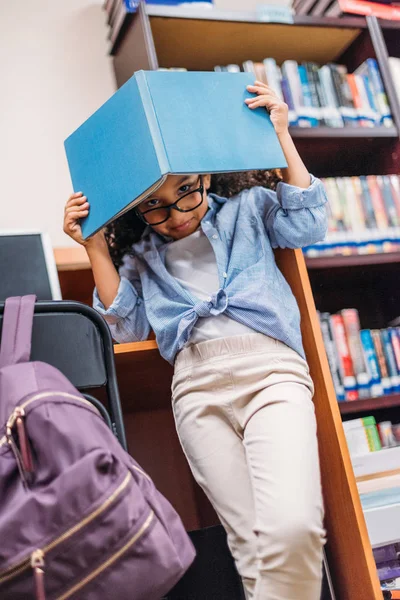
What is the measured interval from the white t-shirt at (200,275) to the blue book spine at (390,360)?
62 cm

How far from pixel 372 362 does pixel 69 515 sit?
1.04 metres

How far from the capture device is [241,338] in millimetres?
1099

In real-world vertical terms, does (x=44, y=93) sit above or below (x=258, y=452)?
above

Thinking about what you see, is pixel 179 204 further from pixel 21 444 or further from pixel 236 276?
pixel 21 444

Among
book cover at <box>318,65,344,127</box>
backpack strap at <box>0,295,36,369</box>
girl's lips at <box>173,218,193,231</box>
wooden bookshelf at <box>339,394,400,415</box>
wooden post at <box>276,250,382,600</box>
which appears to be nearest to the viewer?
backpack strap at <box>0,295,36,369</box>

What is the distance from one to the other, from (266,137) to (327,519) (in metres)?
0.76

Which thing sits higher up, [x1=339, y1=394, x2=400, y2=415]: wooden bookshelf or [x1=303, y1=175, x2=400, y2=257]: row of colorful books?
[x1=303, y1=175, x2=400, y2=257]: row of colorful books

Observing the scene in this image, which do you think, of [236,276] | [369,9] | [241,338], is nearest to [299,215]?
[236,276]

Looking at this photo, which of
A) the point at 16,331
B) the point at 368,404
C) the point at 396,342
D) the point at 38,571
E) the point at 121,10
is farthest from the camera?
the point at 121,10

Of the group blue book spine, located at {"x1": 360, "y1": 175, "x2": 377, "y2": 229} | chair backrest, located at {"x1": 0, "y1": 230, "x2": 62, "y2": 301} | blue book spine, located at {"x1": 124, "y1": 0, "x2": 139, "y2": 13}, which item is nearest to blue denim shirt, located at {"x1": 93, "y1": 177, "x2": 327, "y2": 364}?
chair backrest, located at {"x1": 0, "y1": 230, "x2": 62, "y2": 301}

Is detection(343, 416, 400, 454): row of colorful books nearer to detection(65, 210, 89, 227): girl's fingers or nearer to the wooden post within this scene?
the wooden post

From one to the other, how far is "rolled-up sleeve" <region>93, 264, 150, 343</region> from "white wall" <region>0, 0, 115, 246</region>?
60 cm

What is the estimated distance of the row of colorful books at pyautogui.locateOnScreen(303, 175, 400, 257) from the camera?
159 cm

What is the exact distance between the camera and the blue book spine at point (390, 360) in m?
1.56
